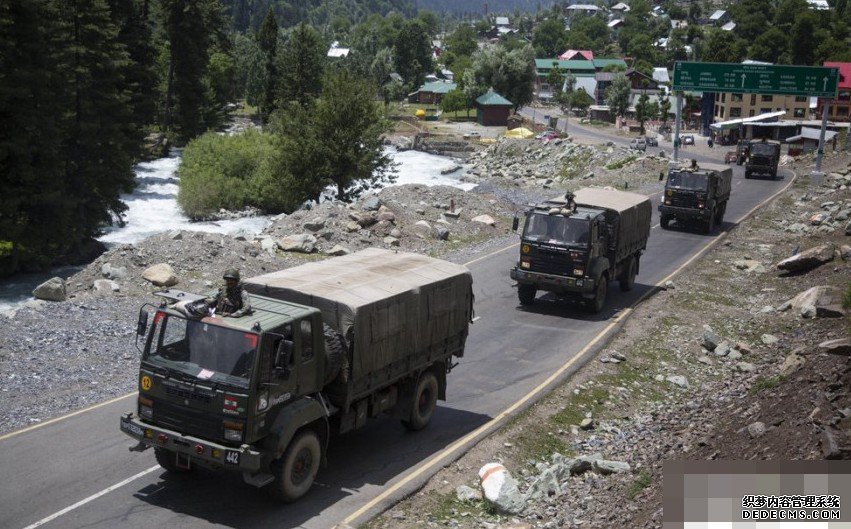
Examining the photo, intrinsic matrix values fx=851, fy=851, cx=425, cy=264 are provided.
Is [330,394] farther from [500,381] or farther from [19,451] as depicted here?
[500,381]

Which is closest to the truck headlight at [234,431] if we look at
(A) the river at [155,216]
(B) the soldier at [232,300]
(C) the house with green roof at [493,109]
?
(B) the soldier at [232,300]

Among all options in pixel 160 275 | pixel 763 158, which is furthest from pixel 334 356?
pixel 763 158

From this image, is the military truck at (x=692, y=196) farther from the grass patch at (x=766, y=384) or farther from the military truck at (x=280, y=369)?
the military truck at (x=280, y=369)

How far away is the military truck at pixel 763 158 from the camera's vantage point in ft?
196

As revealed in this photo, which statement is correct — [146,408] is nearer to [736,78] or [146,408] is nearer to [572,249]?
[572,249]

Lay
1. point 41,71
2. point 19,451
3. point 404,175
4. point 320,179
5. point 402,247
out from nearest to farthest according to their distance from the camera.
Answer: point 19,451 < point 402,247 < point 41,71 < point 320,179 < point 404,175

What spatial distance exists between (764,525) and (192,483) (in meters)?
7.94

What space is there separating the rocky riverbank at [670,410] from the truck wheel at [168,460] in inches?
118

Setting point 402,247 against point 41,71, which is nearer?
point 402,247

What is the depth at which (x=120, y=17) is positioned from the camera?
56.4 meters

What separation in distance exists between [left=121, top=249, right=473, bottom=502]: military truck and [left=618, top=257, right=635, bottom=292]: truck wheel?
14019 millimetres

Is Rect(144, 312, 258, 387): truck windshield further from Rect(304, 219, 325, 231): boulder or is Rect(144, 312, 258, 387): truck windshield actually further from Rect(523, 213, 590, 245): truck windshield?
Rect(304, 219, 325, 231): boulder

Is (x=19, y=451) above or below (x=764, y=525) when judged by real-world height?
below

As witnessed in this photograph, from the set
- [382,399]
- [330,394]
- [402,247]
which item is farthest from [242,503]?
[402,247]
